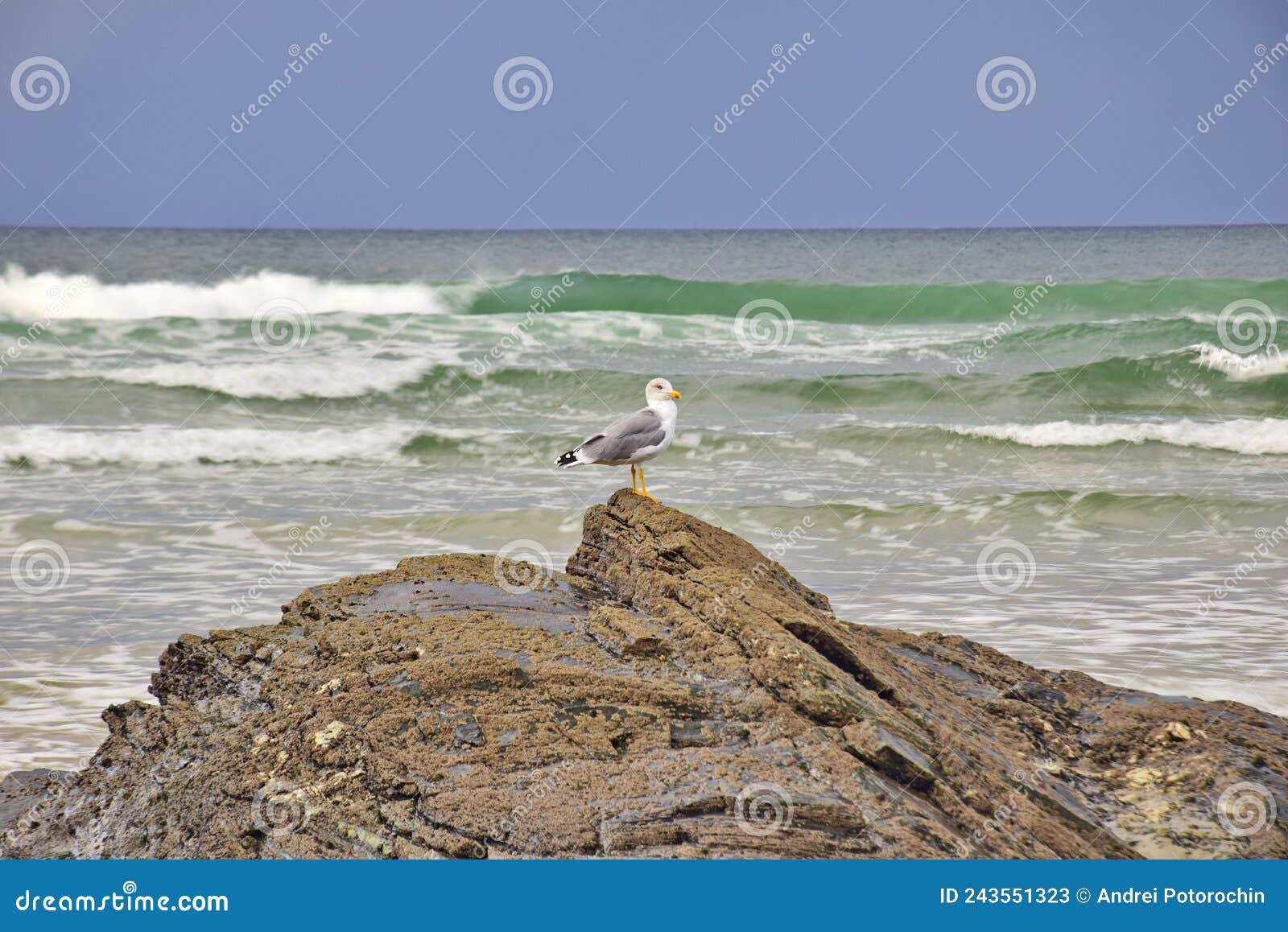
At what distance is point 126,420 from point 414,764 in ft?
45.2

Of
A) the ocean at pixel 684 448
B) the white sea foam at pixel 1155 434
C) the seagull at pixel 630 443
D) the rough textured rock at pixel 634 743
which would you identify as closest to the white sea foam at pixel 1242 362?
the ocean at pixel 684 448

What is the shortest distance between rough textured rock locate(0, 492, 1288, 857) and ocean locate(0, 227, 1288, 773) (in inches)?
62.8

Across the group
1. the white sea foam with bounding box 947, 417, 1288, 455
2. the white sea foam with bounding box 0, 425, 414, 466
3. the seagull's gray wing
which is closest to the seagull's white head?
the seagull's gray wing

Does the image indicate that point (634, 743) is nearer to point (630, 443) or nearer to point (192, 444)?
point (630, 443)

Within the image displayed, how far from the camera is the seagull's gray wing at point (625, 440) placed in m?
5.54

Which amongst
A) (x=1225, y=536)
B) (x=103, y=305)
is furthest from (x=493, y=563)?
(x=103, y=305)

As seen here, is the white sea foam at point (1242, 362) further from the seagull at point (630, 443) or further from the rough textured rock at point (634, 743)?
the seagull at point (630, 443)

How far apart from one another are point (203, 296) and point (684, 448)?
17.2 meters

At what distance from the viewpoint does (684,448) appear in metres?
13.6

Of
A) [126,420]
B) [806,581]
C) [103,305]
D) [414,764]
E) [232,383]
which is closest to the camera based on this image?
[414,764]

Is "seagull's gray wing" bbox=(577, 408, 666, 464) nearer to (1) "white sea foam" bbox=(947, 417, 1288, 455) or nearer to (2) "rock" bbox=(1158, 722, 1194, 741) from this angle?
(2) "rock" bbox=(1158, 722, 1194, 741)

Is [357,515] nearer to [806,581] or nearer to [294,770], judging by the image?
[806,581]

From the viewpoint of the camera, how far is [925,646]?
508 cm

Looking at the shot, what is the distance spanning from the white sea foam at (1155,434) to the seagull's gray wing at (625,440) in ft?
30.7
